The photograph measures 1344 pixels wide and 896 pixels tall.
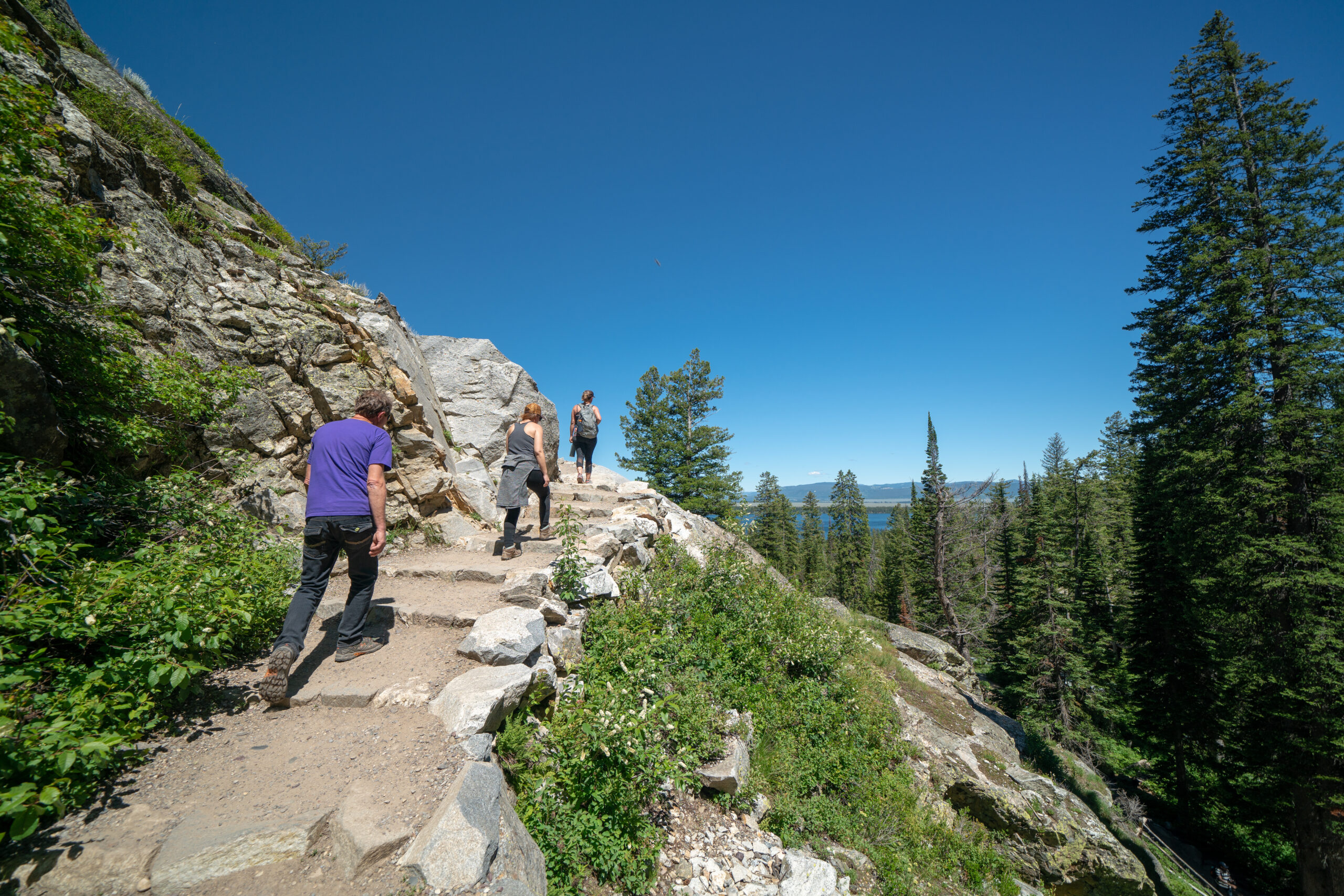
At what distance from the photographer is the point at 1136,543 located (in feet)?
67.7

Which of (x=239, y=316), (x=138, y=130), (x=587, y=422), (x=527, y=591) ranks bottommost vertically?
(x=527, y=591)

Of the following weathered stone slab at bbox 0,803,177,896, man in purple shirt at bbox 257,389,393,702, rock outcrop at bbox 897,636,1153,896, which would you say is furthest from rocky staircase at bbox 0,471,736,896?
rock outcrop at bbox 897,636,1153,896

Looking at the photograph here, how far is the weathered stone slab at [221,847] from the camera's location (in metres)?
2.18

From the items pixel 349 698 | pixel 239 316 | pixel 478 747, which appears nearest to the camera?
pixel 478 747

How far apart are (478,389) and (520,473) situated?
6225 millimetres

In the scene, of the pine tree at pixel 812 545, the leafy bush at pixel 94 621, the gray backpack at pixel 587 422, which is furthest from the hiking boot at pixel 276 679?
the pine tree at pixel 812 545

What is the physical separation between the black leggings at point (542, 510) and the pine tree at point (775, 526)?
37.8 metres

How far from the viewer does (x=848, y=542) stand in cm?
5841

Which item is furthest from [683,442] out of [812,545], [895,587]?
[812,545]

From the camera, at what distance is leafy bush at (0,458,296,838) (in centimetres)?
209

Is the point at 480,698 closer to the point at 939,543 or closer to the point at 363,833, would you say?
the point at 363,833

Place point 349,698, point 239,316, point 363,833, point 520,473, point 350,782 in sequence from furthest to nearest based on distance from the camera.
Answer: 1. point 520,473
2. point 239,316
3. point 349,698
4. point 350,782
5. point 363,833

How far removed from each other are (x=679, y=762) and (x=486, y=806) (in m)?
1.81

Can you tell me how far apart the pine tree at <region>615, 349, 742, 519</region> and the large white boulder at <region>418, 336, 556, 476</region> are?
10.7m
